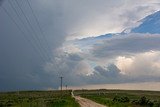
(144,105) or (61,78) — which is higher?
(61,78)

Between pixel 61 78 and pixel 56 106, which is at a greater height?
pixel 61 78

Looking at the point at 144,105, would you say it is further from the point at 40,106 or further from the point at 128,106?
the point at 40,106

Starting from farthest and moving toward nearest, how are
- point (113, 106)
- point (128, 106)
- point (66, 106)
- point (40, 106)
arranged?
point (66, 106), point (113, 106), point (128, 106), point (40, 106)

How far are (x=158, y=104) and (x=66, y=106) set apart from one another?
20.2 meters

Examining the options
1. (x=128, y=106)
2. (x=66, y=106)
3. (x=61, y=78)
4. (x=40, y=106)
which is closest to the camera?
(x=40, y=106)

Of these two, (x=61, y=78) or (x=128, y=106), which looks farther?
(x=61, y=78)

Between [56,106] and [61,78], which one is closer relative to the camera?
[56,106]

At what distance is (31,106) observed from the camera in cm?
5019

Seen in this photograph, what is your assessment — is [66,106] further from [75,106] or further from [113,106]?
[113,106]

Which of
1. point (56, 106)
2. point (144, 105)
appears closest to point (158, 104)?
point (144, 105)

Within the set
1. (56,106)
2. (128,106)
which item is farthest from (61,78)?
(128,106)

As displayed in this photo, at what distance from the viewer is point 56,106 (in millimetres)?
A: 68125

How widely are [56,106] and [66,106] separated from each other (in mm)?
2236

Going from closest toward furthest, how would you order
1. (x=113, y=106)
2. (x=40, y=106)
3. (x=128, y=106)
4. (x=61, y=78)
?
(x=40, y=106)
(x=128, y=106)
(x=113, y=106)
(x=61, y=78)
